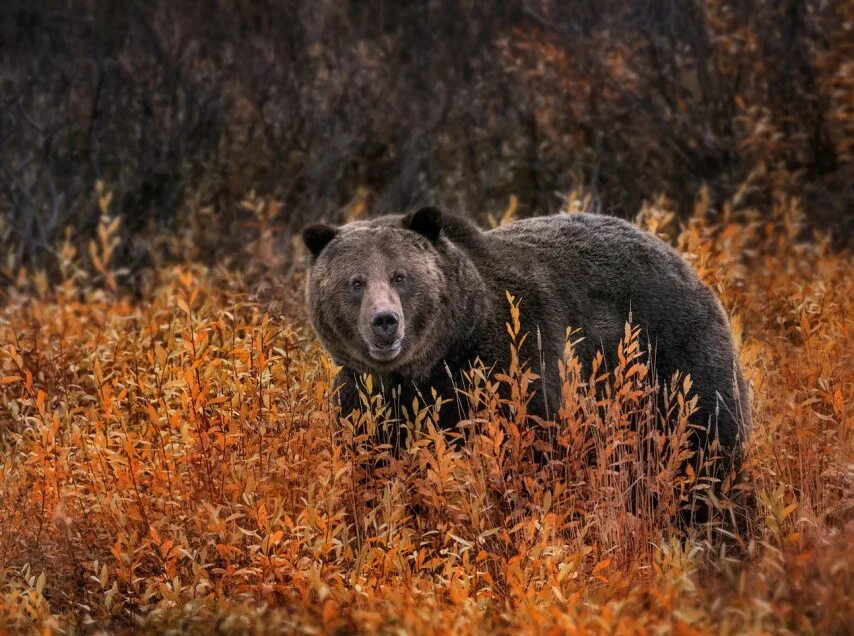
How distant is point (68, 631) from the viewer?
369cm

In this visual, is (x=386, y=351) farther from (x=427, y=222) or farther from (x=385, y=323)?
(x=427, y=222)

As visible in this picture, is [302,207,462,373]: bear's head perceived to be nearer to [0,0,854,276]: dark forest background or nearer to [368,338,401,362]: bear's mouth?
[368,338,401,362]: bear's mouth

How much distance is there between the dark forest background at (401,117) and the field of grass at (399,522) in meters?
4.56

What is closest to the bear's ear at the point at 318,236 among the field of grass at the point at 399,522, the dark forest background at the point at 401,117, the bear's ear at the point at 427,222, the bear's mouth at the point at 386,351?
the bear's ear at the point at 427,222

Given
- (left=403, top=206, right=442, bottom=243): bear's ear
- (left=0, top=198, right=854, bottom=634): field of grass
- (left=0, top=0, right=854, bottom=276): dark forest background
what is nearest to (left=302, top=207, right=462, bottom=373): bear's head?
(left=403, top=206, right=442, bottom=243): bear's ear

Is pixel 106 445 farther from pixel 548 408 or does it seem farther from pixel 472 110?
pixel 472 110

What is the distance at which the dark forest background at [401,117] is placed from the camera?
952 centimetres

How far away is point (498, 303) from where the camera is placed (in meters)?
4.90

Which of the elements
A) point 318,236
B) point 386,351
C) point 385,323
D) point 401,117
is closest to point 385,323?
point 385,323

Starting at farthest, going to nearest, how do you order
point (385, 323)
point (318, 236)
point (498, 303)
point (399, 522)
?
point (318, 236) → point (498, 303) → point (385, 323) → point (399, 522)

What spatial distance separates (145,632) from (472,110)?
771 cm

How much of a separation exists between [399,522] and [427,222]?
4.44 ft

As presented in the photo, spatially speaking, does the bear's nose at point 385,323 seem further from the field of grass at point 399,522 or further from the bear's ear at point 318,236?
the bear's ear at point 318,236

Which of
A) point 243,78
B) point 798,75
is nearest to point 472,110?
point 243,78
